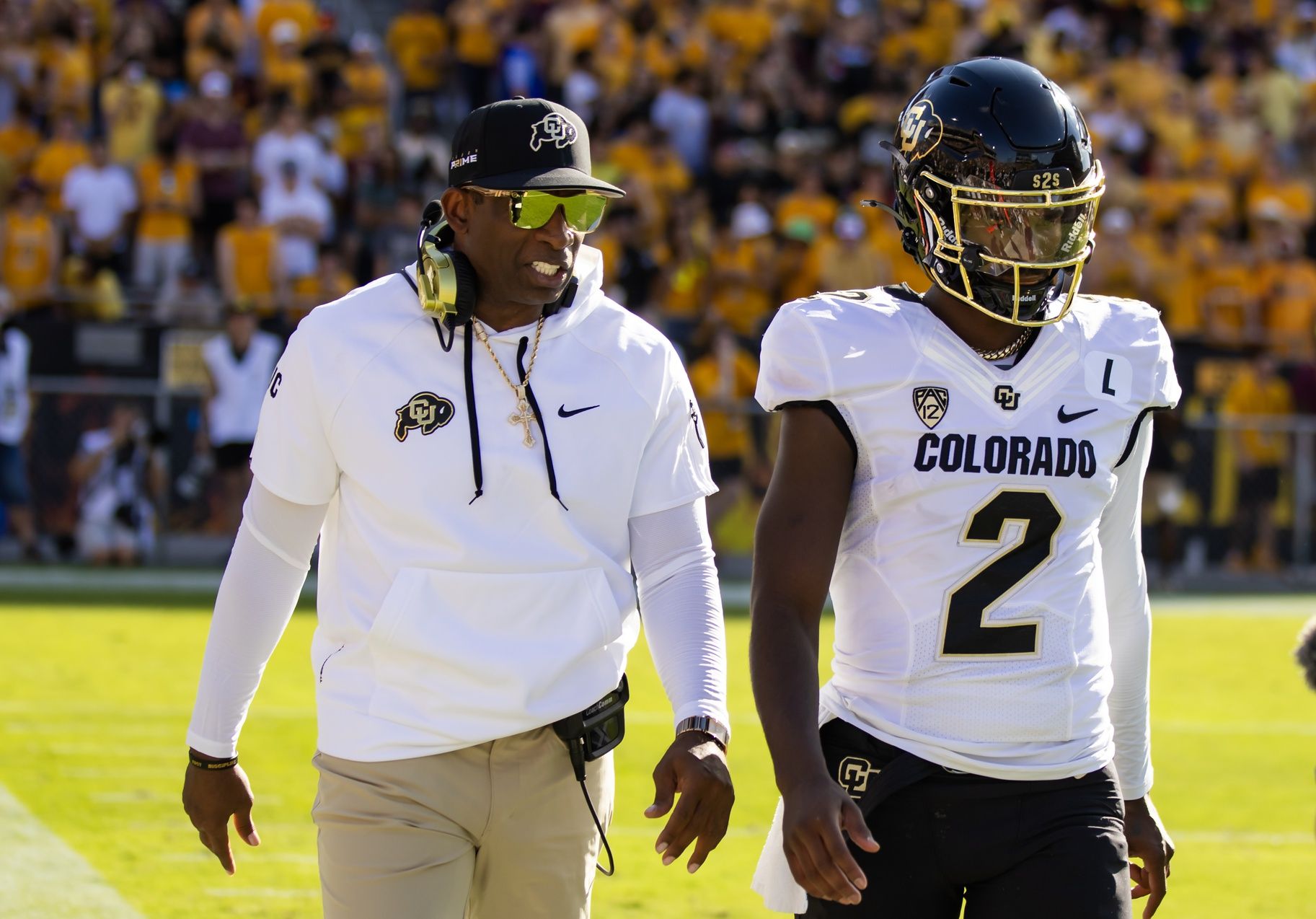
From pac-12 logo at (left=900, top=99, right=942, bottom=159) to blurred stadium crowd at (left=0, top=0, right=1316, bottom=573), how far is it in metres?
11.3

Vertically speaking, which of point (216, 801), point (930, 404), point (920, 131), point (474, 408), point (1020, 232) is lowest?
point (216, 801)

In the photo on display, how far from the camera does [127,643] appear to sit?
36.1ft

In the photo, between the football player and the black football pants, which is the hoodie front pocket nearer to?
the football player

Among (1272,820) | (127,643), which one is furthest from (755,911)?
(127,643)

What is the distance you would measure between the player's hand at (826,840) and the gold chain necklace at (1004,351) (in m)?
0.77

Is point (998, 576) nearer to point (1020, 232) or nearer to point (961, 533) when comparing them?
point (961, 533)

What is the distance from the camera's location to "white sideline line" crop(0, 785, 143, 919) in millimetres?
5750

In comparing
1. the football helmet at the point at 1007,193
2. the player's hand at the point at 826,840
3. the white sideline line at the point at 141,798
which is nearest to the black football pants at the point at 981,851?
the player's hand at the point at 826,840

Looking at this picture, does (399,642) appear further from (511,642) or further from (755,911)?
(755,911)

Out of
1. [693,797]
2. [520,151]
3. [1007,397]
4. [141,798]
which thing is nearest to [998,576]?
[1007,397]

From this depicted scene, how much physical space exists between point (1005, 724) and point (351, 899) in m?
1.17

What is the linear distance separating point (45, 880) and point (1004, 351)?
412 cm

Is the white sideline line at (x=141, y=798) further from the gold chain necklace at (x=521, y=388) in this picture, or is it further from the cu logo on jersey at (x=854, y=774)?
the cu logo on jersey at (x=854, y=774)

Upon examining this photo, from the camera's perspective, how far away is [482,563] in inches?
132
